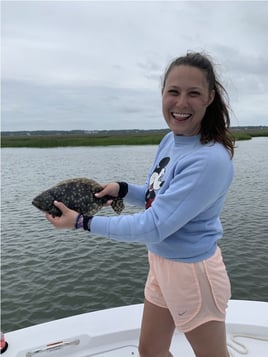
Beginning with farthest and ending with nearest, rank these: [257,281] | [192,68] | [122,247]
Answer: [122,247], [257,281], [192,68]

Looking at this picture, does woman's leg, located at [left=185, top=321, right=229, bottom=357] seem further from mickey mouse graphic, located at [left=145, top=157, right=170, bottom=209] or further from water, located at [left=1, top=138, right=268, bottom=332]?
water, located at [left=1, top=138, right=268, bottom=332]

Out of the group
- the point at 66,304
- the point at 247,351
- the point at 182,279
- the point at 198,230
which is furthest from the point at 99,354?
the point at 66,304

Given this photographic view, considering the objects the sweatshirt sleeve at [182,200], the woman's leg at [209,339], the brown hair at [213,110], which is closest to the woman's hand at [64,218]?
the sweatshirt sleeve at [182,200]

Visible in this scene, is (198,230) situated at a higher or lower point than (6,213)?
→ higher

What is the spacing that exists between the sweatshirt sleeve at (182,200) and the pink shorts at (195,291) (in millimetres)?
316

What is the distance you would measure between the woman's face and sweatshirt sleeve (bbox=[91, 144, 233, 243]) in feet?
0.92

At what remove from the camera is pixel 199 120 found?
2.28 m

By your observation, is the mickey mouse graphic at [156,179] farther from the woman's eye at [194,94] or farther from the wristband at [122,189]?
the woman's eye at [194,94]

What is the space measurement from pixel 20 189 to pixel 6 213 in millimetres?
5086

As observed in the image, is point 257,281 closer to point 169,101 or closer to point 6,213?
point 169,101

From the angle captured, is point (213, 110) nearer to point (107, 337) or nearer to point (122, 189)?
point (122, 189)

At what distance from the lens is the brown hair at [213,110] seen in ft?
7.29

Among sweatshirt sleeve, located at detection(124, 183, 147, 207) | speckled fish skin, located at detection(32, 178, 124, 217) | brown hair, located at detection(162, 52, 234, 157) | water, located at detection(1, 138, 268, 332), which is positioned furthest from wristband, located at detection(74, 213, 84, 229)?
water, located at detection(1, 138, 268, 332)

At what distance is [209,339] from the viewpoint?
230 cm
